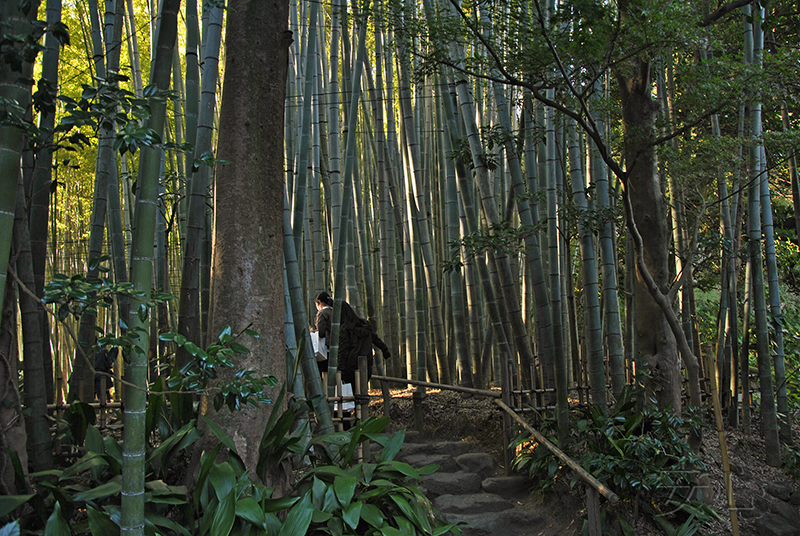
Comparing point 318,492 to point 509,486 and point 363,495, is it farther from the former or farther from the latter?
point 509,486

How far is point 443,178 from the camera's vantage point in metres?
5.34

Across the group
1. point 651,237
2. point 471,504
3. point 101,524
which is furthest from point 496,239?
point 101,524

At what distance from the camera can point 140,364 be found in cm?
135

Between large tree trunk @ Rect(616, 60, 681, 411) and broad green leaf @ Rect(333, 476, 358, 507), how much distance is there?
2055 mm

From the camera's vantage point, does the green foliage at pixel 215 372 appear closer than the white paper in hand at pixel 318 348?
Yes

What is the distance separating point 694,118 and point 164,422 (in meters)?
2.86

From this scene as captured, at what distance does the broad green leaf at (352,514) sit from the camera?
1.83 m

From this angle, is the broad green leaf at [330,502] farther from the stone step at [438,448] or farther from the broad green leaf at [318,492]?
the stone step at [438,448]

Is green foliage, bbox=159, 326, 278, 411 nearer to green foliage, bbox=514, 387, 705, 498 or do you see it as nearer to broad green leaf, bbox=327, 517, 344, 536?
broad green leaf, bbox=327, 517, 344, 536

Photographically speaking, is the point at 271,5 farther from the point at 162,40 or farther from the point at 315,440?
the point at 315,440

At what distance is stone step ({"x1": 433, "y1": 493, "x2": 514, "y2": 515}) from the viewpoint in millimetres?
3170

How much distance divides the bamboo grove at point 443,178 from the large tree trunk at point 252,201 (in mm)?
34

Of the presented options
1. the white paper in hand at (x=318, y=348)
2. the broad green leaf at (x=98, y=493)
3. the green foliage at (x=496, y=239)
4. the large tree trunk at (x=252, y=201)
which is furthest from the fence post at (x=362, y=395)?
the broad green leaf at (x=98, y=493)

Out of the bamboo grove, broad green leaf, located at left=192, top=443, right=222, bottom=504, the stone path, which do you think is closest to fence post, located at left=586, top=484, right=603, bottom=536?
the stone path
